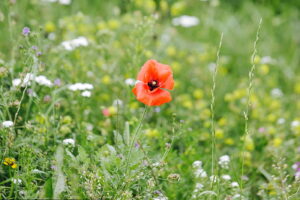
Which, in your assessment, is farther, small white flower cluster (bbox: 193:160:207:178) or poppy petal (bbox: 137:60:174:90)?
small white flower cluster (bbox: 193:160:207:178)

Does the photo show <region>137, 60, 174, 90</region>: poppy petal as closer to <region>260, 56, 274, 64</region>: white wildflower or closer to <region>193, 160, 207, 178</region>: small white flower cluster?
<region>193, 160, 207, 178</region>: small white flower cluster

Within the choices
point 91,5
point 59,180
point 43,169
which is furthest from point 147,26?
point 91,5

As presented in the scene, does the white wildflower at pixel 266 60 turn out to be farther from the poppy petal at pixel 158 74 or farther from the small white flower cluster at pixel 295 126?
the poppy petal at pixel 158 74

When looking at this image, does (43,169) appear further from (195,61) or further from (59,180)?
(195,61)

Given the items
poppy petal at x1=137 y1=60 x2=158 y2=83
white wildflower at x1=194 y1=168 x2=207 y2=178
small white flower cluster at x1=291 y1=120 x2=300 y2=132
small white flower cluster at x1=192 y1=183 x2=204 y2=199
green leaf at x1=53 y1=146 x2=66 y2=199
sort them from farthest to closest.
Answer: small white flower cluster at x1=291 y1=120 x2=300 y2=132, white wildflower at x1=194 y1=168 x2=207 y2=178, small white flower cluster at x1=192 y1=183 x2=204 y2=199, poppy petal at x1=137 y1=60 x2=158 y2=83, green leaf at x1=53 y1=146 x2=66 y2=199

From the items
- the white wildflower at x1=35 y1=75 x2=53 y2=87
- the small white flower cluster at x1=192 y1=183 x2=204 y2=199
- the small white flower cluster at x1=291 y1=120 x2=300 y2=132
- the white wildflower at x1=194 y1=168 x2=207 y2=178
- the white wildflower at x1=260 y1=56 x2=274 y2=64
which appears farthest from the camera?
the white wildflower at x1=260 y1=56 x2=274 y2=64

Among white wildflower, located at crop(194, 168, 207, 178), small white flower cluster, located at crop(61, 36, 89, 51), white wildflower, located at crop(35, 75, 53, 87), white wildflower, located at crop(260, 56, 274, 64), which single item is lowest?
white wildflower, located at crop(194, 168, 207, 178)

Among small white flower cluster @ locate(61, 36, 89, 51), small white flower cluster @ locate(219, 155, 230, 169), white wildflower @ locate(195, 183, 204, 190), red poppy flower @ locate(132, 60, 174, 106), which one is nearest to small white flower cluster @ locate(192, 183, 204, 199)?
white wildflower @ locate(195, 183, 204, 190)

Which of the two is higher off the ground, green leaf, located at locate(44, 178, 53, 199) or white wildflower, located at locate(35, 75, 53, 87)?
white wildflower, located at locate(35, 75, 53, 87)

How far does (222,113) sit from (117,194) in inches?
75.2

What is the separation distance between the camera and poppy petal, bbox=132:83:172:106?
1.59 metres

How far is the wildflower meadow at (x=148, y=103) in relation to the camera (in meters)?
1.75

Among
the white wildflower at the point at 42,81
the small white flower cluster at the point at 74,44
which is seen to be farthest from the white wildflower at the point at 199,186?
the small white flower cluster at the point at 74,44

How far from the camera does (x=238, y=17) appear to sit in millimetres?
4922
